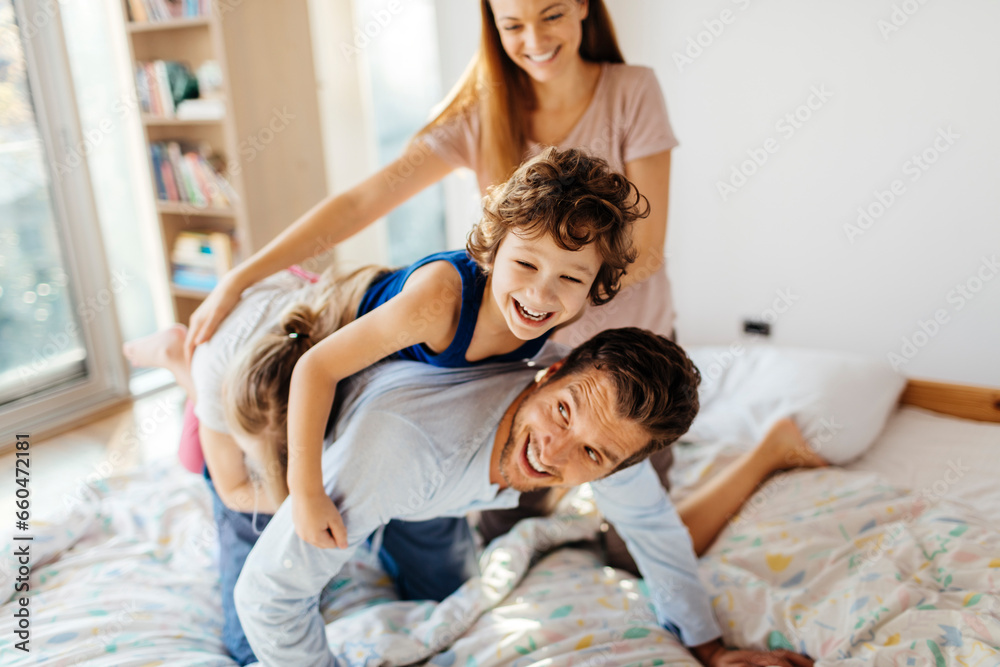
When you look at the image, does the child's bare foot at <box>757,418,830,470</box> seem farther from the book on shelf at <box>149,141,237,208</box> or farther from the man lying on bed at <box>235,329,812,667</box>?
the book on shelf at <box>149,141,237,208</box>

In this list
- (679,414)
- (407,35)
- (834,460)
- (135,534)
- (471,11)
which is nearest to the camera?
(679,414)

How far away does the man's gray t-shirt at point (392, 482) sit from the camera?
1126mm

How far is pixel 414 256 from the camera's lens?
391 cm

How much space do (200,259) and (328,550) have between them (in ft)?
7.64

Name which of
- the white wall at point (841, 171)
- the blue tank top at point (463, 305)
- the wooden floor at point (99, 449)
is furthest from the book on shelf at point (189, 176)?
the blue tank top at point (463, 305)

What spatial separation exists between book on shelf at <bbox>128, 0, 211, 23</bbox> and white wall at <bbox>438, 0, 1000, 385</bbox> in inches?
62.4

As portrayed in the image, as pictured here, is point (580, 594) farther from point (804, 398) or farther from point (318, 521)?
point (804, 398)

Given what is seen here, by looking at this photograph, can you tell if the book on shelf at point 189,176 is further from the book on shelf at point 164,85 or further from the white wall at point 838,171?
the white wall at point 838,171

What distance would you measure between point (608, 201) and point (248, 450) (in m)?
0.84

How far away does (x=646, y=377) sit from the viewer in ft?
3.52

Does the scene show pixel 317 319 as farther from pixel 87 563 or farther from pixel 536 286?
pixel 87 563

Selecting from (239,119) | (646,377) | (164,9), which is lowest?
(646,377)

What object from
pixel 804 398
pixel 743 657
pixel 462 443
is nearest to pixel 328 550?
pixel 462 443

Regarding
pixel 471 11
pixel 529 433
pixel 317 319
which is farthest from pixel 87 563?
Answer: pixel 471 11
